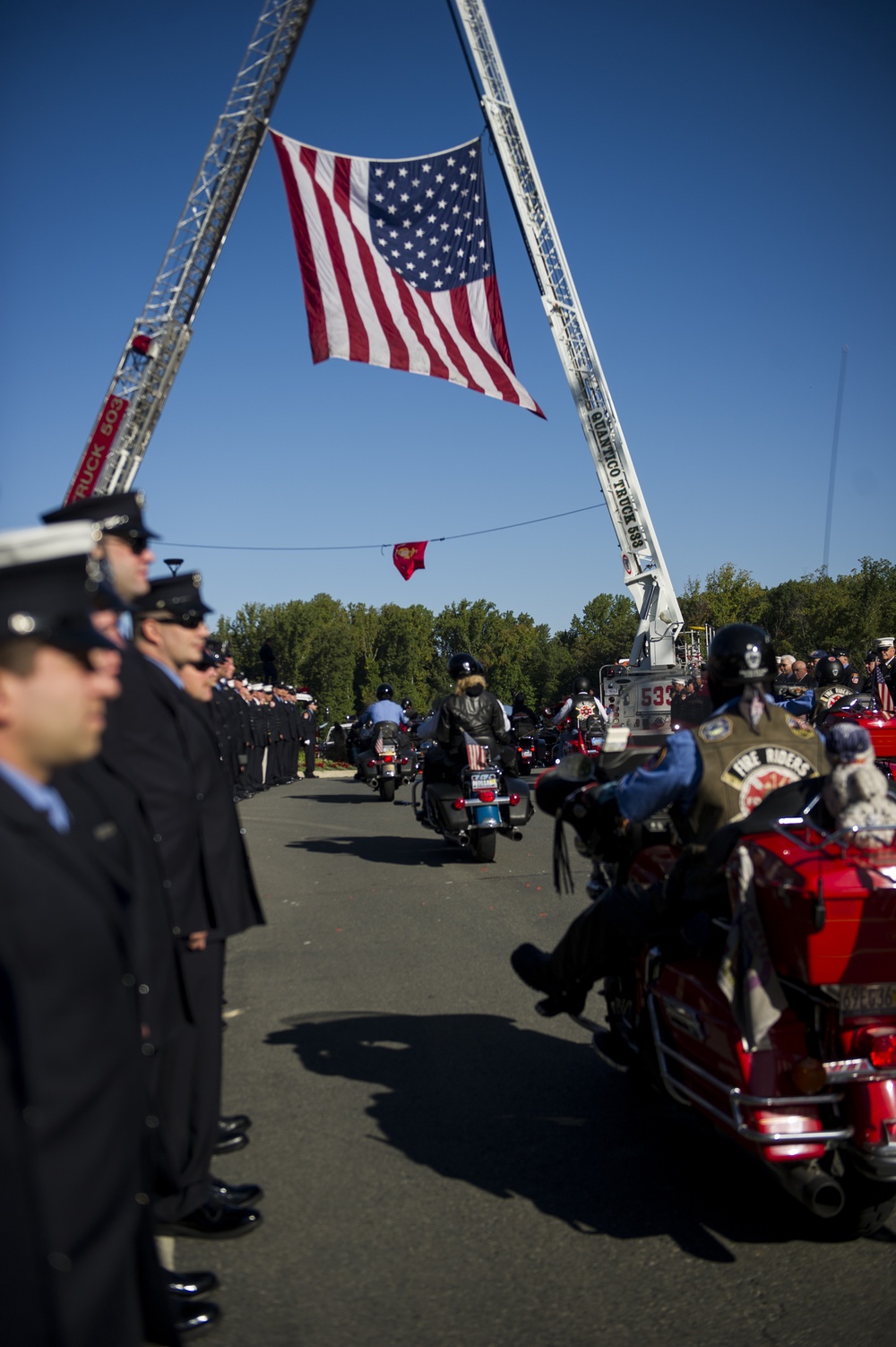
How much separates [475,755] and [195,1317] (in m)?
8.06

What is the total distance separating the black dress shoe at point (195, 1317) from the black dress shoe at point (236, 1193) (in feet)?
2.06

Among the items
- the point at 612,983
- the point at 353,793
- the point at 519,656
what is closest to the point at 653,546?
the point at 353,793

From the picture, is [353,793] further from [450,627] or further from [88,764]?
[450,627]

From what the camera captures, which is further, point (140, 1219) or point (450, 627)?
point (450, 627)

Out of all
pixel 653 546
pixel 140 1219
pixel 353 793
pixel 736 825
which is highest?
pixel 653 546

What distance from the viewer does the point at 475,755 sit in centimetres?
1095

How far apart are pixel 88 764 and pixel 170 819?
105cm

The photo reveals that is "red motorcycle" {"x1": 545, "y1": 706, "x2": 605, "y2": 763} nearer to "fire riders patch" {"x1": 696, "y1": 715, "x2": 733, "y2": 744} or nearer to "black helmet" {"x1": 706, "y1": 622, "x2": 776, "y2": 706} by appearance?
"black helmet" {"x1": 706, "y1": 622, "x2": 776, "y2": 706}

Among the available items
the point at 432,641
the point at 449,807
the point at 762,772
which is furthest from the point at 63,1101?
the point at 432,641

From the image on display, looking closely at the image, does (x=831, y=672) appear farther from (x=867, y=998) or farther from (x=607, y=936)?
(x=867, y=998)

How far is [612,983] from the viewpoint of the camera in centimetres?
452

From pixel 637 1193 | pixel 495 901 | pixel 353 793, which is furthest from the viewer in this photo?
pixel 353 793

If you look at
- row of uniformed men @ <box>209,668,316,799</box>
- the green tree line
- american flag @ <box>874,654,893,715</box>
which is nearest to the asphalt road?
row of uniformed men @ <box>209,668,316,799</box>

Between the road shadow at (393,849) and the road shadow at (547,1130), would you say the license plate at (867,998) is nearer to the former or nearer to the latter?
the road shadow at (547,1130)
